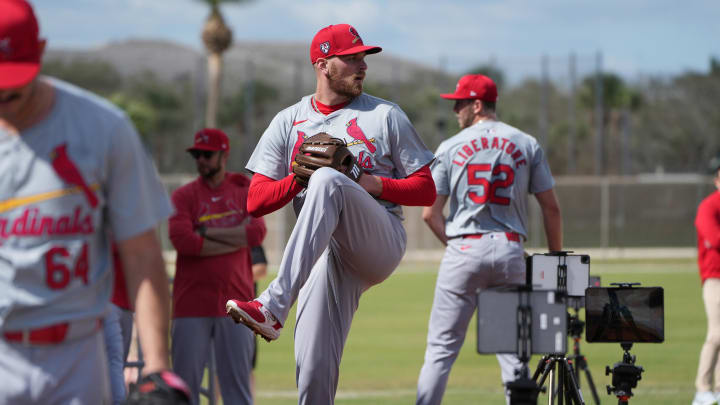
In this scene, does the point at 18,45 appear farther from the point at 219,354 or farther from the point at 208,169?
the point at 208,169

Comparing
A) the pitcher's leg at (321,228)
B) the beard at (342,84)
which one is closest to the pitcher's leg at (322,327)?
the pitcher's leg at (321,228)

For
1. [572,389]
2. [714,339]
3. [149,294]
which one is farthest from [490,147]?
[149,294]

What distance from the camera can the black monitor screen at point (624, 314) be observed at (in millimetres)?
5203

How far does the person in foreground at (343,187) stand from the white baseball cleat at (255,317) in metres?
0.11

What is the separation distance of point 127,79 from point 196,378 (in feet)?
360

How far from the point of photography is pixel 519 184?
283 inches

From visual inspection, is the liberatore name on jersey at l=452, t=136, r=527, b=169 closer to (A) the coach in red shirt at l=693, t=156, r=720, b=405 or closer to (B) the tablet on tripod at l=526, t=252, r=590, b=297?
(B) the tablet on tripod at l=526, t=252, r=590, b=297

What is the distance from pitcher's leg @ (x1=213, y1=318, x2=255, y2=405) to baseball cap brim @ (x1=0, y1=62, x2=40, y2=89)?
4.57 m

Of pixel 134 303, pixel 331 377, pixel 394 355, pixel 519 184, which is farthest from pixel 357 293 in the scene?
pixel 394 355

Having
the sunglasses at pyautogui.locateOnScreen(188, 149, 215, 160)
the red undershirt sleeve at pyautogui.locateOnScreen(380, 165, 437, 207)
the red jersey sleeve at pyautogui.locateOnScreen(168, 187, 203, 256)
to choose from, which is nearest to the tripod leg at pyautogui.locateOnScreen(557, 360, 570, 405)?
the red undershirt sleeve at pyautogui.locateOnScreen(380, 165, 437, 207)

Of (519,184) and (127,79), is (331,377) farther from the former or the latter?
(127,79)

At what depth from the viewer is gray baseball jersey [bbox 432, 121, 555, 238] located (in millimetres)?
7164

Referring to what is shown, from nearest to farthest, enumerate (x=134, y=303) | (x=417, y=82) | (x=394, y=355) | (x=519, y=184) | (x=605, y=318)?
(x=134, y=303) < (x=605, y=318) < (x=519, y=184) < (x=394, y=355) < (x=417, y=82)

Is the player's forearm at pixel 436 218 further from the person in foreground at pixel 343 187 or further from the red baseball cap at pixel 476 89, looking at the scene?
the person in foreground at pixel 343 187
